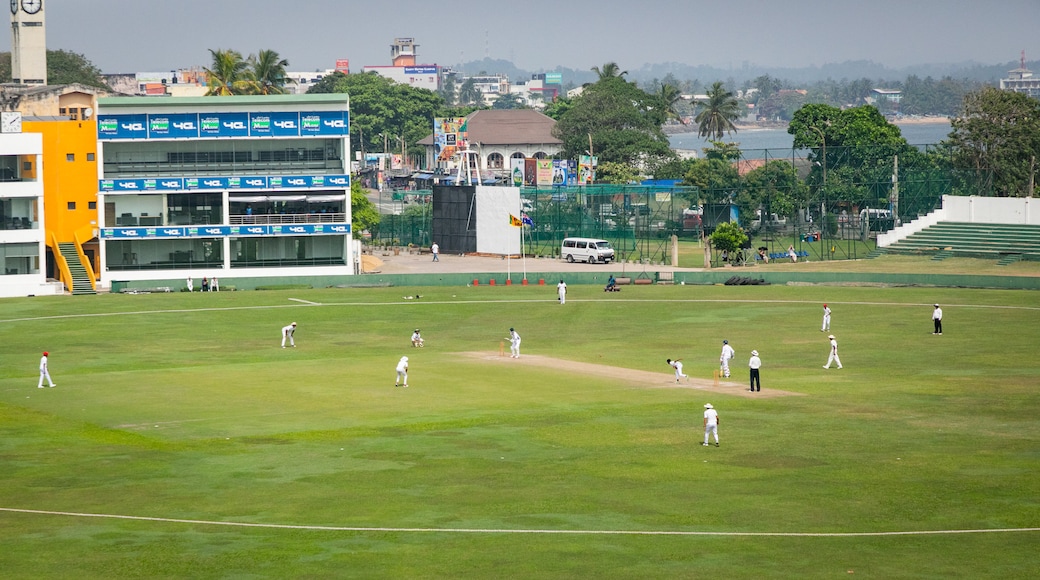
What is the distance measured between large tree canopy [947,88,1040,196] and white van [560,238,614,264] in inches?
1819

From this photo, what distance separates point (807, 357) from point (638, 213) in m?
66.8

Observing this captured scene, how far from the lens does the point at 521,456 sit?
131 ft

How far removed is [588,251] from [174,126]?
127 ft

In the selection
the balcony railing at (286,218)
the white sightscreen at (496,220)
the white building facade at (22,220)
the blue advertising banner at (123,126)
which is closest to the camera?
the white building facade at (22,220)

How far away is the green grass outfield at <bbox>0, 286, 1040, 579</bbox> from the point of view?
29.4 meters

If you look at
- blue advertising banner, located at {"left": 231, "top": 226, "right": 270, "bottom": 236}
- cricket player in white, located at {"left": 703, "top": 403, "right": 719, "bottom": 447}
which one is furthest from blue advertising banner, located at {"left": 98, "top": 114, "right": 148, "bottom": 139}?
cricket player in white, located at {"left": 703, "top": 403, "right": 719, "bottom": 447}

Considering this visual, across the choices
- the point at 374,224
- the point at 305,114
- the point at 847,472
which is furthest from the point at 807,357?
the point at 374,224

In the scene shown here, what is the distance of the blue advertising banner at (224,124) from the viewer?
4186 inches

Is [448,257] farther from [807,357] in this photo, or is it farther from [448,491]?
[448,491]

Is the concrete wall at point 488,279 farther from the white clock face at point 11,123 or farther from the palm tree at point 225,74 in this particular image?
the palm tree at point 225,74

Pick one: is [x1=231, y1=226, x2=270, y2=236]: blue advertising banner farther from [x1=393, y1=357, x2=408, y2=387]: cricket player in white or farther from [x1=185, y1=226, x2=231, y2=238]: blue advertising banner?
[x1=393, y1=357, x2=408, y2=387]: cricket player in white

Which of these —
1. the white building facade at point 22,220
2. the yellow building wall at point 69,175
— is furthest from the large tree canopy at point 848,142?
the white building facade at point 22,220

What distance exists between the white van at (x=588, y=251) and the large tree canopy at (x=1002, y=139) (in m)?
46.2

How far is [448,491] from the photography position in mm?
35562
